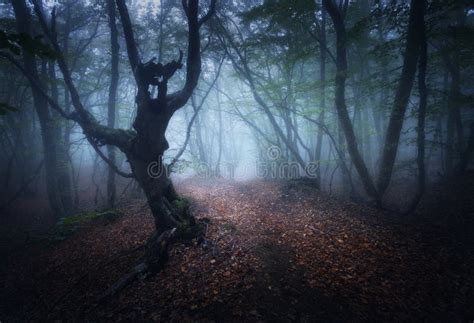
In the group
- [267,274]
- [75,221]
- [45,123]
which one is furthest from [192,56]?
[45,123]

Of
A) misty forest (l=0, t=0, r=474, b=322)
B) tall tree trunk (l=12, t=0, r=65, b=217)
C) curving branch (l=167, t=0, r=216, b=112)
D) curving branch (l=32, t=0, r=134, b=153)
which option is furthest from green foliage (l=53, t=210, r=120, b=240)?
curving branch (l=167, t=0, r=216, b=112)

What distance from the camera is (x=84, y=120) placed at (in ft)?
23.1

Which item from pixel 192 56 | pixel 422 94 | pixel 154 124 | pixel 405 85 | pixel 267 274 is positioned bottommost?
pixel 267 274

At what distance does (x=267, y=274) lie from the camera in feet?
17.3

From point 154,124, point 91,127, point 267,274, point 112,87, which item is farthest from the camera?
point 112,87

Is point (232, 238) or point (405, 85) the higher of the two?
point (405, 85)

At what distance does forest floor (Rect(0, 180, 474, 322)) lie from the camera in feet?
14.8

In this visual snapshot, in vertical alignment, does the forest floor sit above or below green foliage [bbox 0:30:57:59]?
below

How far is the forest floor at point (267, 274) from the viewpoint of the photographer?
4.52 m

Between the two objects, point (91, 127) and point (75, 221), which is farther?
point (75, 221)

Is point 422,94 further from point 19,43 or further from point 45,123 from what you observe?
point 45,123

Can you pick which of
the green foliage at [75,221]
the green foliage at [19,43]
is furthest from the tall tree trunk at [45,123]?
the green foliage at [19,43]

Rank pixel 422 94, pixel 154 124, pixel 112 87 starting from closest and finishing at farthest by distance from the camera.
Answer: pixel 154 124 < pixel 422 94 < pixel 112 87

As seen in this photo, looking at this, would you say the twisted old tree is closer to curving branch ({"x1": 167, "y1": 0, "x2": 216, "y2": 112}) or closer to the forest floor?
curving branch ({"x1": 167, "y1": 0, "x2": 216, "y2": 112})
